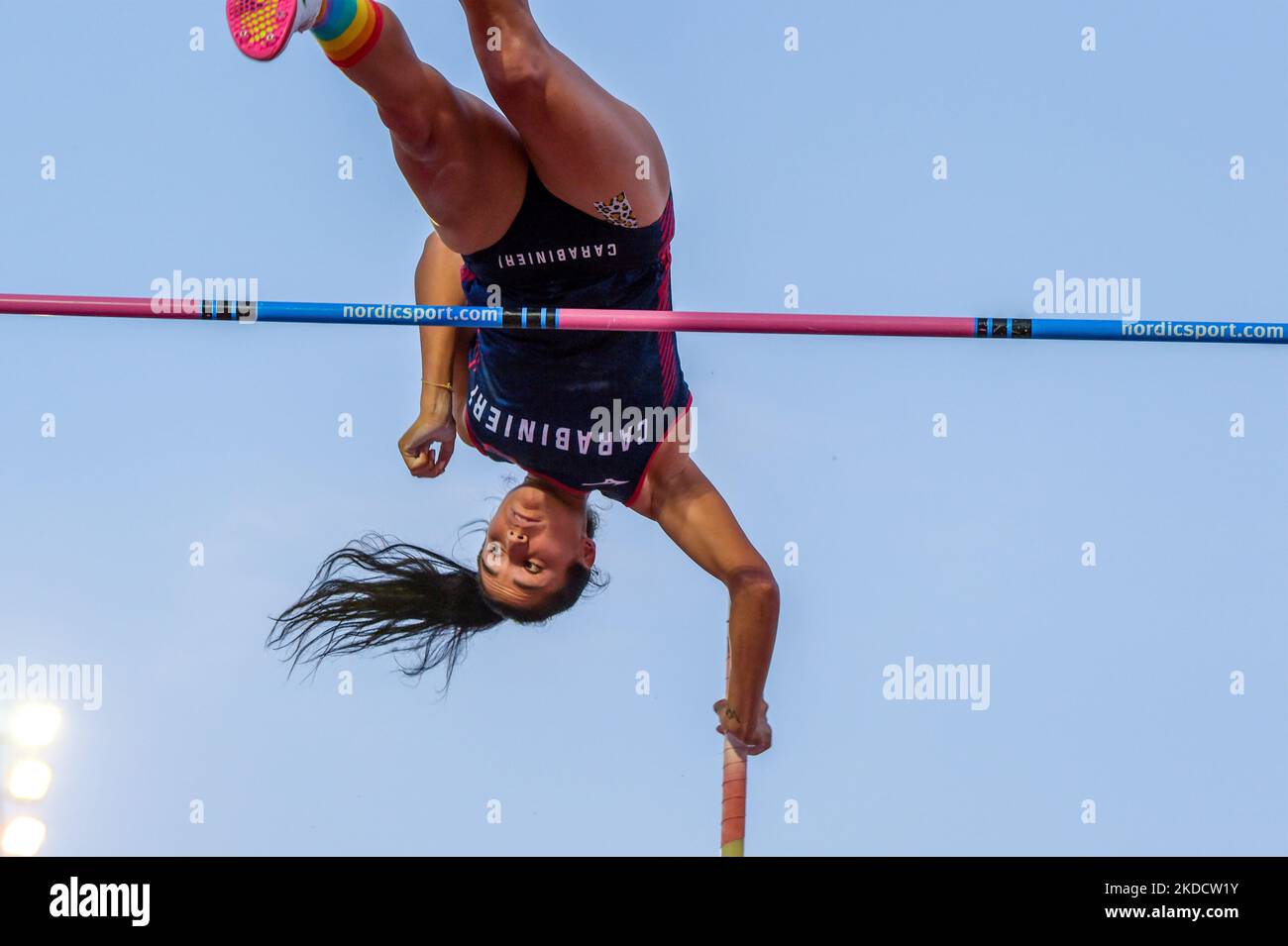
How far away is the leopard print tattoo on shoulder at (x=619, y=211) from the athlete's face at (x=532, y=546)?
823 millimetres

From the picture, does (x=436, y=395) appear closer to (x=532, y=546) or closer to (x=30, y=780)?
(x=532, y=546)

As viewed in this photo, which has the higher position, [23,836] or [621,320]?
[621,320]

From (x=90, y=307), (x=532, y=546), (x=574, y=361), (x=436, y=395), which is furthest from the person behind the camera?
(x=532, y=546)

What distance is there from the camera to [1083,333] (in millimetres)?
3566

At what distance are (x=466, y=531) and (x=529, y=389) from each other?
60 centimetres

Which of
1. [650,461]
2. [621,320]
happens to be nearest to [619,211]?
[621,320]

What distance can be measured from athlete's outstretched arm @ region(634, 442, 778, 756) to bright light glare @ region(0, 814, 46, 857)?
1891mm

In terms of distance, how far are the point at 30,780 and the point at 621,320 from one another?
2161 millimetres

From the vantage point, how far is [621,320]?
3492mm

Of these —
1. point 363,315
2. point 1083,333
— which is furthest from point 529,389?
point 1083,333

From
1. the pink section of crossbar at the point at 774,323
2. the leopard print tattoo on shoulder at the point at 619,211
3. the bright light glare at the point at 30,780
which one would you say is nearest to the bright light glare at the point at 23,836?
the bright light glare at the point at 30,780

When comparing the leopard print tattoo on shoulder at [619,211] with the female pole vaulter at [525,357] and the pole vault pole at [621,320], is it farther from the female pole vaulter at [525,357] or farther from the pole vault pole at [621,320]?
the pole vault pole at [621,320]

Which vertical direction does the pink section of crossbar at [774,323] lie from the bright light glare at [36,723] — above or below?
above

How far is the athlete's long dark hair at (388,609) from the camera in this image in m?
4.33
